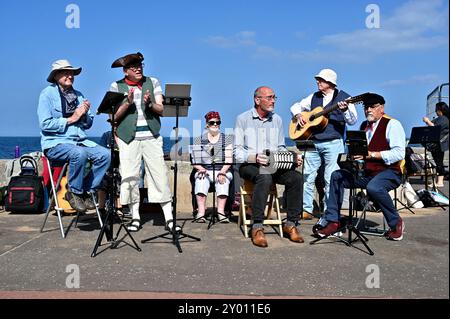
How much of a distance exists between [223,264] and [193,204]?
3103 millimetres

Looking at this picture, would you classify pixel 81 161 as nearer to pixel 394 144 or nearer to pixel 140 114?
pixel 140 114

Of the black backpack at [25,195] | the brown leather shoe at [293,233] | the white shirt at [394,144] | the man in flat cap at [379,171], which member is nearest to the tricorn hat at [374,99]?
the man in flat cap at [379,171]

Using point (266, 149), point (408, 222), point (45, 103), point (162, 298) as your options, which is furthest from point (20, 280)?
point (408, 222)

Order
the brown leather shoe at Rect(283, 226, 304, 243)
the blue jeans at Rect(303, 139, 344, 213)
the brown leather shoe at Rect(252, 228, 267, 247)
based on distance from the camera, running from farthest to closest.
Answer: the blue jeans at Rect(303, 139, 344, 213)
the brown leather shoe at Rect(283, 226, 304, 243)
the brown leather shoe at Rect(252, 228, 267, 247)

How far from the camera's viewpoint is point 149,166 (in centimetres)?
652

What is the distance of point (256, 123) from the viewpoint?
6555mm

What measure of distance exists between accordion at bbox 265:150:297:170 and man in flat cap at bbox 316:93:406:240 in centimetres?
60

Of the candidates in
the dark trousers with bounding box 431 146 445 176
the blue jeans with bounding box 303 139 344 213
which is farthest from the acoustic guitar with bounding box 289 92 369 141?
the dark trousers with bounding box 431 146 445 176

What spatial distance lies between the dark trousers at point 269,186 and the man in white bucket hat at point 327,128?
0.94m

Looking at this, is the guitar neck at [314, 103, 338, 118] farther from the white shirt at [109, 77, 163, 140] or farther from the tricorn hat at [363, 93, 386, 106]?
the white shirt at [109, 77, 163, 140]

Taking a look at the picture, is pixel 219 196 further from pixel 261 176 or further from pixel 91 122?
pixel 91 122

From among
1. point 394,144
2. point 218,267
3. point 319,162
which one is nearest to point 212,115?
point 319,162

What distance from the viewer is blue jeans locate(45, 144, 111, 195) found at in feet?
20.3

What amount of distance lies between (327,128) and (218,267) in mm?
3193
